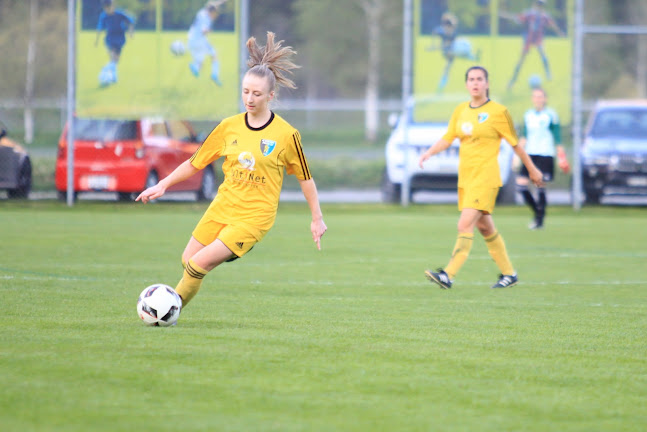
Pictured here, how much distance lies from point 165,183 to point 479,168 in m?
3.69

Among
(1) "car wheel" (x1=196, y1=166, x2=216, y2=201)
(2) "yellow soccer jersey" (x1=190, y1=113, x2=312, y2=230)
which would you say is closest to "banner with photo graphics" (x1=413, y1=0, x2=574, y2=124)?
(1) "car wheel" (x1=196, y1=166, x2=216, y2=201)

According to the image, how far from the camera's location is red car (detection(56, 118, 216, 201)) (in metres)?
18.9

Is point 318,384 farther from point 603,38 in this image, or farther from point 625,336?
point 603,38

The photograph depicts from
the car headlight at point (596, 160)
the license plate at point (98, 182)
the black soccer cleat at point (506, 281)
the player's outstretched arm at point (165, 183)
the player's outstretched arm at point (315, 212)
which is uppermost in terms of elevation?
the player's outstretched arm at point (165, 183)

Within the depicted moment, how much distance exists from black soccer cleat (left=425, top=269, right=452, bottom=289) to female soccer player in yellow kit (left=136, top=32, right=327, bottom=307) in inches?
96.3

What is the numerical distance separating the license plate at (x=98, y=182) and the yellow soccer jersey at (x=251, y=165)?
40.2 ft

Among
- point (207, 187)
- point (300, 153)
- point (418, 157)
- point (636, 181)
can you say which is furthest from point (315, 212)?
point (207, 187)

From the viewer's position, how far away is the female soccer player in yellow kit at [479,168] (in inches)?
375

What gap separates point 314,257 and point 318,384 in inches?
266

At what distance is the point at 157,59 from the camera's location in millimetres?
19109

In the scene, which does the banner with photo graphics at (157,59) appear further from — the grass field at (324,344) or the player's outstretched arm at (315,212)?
the player's outstretched arm at (315,212)

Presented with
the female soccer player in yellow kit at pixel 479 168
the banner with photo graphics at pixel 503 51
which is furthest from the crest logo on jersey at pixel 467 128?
the banner with photo graphics at pixel 503 51

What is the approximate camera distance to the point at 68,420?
451 cm

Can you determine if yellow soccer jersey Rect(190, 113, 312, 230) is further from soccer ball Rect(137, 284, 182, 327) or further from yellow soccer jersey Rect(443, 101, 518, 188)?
→ yellow soccer jersey Rect(443, 101, 518, 188)
